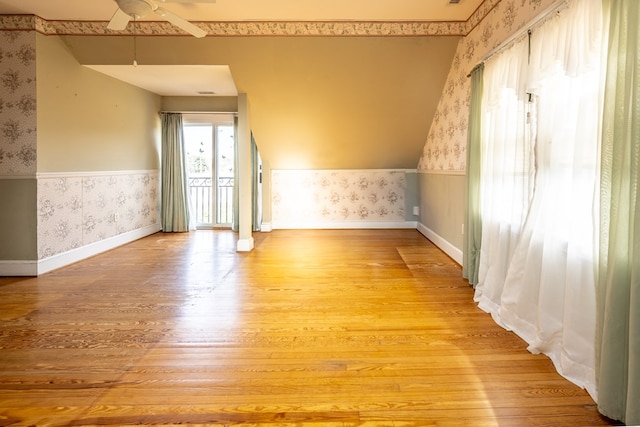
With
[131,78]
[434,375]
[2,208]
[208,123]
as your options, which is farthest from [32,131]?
[434,375]

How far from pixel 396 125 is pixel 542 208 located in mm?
3623

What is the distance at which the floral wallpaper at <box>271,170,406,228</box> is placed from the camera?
7.14 metres

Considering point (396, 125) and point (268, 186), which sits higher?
point (396, 125)

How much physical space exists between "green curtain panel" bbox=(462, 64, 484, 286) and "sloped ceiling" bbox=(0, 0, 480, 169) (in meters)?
0.82

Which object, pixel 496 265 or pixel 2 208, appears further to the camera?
pixel 2 208

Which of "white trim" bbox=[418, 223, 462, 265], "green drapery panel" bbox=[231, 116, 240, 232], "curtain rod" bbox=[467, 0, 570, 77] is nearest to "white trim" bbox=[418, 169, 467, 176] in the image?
"white trim" bbox=[418, 223, 462, 265]

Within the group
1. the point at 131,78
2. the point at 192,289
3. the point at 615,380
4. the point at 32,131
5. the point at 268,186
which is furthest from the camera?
the point at 268,186

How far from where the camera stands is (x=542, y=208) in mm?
2562

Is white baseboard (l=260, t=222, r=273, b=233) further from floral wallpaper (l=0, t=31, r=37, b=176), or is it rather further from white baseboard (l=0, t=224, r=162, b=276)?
floral wallpaper (l=0, t=31, r=37, b=176)

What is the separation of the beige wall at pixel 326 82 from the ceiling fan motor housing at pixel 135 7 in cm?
172

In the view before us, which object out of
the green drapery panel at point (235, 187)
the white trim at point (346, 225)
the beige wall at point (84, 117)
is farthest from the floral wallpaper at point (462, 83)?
the beige wall at point (84, 117)

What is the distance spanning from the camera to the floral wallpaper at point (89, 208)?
4357mm

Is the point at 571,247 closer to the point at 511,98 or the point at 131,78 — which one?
the point at 511,98

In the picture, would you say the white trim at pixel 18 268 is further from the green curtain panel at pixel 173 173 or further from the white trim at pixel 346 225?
the white trim at pixel 346 225
